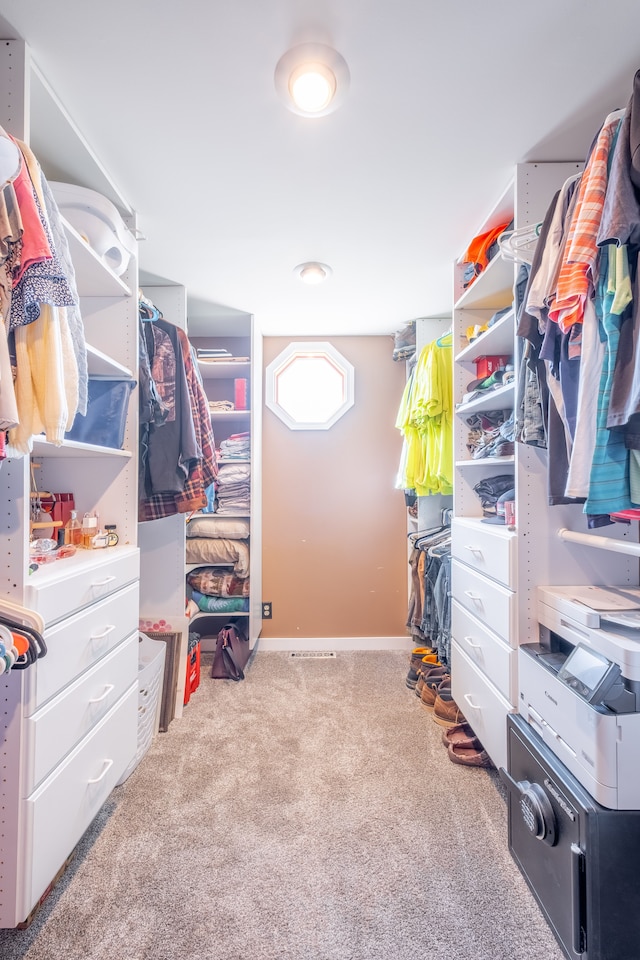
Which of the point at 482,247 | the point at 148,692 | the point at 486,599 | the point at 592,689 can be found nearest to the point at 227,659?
the point at 148,692

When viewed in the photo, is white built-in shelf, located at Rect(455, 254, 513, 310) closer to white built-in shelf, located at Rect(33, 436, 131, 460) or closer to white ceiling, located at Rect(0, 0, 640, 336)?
white ceiling, located at Rect(0, 0, 640, 336)

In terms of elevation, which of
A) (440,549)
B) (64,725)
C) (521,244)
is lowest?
(64,725)

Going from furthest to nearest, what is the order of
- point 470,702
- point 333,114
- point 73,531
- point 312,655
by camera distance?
point 312,655 < point 470,702 < point 73,531 < point 333,114

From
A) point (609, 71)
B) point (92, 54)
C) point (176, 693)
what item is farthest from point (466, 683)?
point (92, 54)

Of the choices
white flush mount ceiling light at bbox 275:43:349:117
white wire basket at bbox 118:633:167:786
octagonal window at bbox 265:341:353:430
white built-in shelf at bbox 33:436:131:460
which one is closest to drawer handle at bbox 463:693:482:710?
white wire basket at bbox 118:633:167:786

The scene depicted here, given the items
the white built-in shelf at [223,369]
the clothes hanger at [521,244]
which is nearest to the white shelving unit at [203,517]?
the white built-in shelf at [223,369]

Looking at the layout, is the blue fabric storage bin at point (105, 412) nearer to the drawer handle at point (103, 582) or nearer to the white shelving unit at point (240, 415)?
the drawer handle at point (103, 582)

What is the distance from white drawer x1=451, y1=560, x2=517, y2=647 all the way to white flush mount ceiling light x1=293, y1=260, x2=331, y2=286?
149 centimetres

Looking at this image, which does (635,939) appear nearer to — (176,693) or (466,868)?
(466,868)

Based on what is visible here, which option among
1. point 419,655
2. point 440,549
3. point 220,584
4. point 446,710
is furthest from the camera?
point 220,584

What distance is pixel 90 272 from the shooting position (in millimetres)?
1421

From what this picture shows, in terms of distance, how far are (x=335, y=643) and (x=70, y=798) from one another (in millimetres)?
1960

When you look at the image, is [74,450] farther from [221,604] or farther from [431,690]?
[431,690]

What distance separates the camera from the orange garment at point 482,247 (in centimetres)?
169
